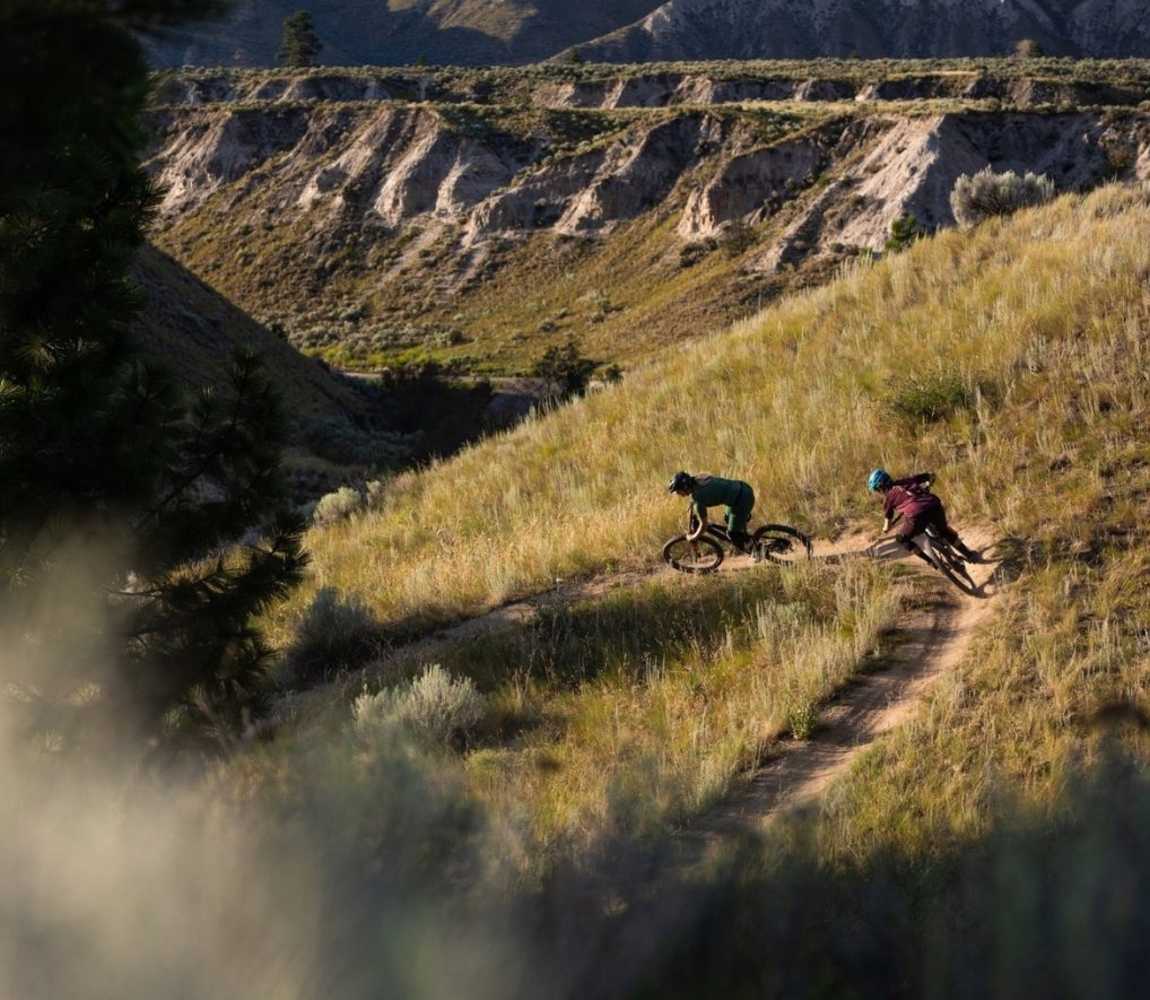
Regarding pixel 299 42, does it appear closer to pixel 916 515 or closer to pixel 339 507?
pixel 339 507

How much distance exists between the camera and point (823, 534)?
26.6 feet

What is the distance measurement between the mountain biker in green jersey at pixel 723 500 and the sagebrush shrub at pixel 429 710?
2758 millimetres

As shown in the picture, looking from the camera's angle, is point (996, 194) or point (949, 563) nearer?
point (949, 563)

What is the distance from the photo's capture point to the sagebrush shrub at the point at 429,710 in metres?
5.25

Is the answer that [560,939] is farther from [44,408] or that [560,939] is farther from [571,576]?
[571,576]

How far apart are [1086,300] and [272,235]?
71.7 meters

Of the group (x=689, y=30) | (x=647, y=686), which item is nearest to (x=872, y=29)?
(x=689, y=30)

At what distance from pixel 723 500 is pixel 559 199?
63.8 metres

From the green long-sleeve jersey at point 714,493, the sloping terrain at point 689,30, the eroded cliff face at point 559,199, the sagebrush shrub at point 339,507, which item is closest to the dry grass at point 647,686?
the green long-sleeve jersey at point 714,493

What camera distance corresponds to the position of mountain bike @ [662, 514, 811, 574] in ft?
25.2

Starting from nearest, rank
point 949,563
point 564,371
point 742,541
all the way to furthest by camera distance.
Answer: point 949,563, point 742,541, point 564,371

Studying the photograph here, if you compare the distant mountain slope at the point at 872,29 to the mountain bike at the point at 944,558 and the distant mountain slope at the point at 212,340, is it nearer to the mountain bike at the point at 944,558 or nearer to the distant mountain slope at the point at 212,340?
the distant mountain slope at the point at 212,340

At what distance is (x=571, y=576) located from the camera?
838 centimetres

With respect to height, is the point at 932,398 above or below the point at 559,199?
below
